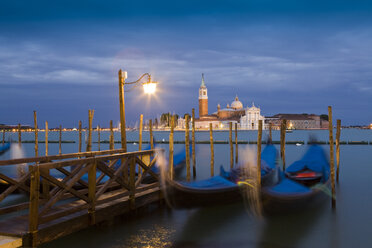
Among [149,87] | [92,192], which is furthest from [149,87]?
[92,192]

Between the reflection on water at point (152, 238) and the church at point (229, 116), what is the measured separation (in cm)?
7496

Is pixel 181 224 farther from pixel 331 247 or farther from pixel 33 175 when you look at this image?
pixel 33 175

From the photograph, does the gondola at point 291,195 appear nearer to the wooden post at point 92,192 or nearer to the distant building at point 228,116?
the wooden post at point 92,192

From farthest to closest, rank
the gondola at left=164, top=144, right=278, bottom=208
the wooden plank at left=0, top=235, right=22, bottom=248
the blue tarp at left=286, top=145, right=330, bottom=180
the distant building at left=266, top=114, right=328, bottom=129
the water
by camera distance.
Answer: the distant building at left=266, top=114, right=328, bottom=129 → the blue tarp at left=286, top=145, right=330, bottom=180 → the gondola at left=164, top=144, right=278, bottom=208 → the water → the wooden plank at left=0, top=235, right=22, bottom=248

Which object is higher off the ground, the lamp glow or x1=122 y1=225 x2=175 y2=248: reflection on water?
the lamp glow

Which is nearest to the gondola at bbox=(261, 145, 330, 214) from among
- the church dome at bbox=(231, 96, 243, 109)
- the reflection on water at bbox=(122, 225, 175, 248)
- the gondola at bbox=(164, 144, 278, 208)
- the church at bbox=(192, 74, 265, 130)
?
the gondola at bbox=(164, 144, 278, 208)

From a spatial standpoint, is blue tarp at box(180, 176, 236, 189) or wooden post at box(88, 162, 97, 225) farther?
blue tarp at box(180, 176, 236, 189)

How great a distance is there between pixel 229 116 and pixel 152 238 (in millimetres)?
81988

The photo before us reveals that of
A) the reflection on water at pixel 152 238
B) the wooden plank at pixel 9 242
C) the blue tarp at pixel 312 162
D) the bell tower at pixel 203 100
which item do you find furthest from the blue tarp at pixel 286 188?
the bell tower at pixel 203 100

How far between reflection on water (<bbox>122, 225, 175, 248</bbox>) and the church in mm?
74963

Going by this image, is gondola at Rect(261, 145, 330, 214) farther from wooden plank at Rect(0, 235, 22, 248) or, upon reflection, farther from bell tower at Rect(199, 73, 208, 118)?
bell tower at Rect(199, 73, 208, 118)

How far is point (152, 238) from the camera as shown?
196 inches

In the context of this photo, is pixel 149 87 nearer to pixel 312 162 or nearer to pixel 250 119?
pixel 312 162

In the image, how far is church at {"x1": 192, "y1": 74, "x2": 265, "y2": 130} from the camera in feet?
269
